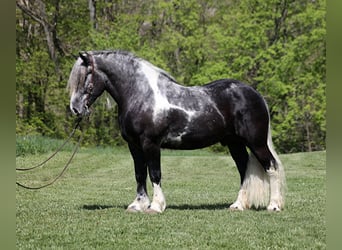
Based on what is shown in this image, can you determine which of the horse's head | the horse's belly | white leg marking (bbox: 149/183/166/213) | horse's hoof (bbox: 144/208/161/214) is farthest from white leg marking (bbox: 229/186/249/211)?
the horse's head

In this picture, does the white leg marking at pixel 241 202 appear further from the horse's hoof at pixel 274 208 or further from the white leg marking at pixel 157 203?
the white leg marking at pixel 157 203

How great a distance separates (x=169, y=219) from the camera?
20.9 ft

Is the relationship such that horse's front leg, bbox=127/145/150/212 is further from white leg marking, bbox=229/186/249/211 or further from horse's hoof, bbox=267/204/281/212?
horse's hoof, bbox=267/204/281/212

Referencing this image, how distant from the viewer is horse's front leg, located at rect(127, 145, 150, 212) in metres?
7.04

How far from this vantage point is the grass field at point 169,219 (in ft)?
16.6

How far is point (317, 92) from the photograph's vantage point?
24312mm

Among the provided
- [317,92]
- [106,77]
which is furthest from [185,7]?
[106,77]

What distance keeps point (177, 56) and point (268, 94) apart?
17.0ft

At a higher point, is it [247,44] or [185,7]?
[185,7]

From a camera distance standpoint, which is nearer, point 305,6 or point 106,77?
point 106,77

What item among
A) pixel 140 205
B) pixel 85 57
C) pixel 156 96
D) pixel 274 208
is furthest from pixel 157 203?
pixel 85 57

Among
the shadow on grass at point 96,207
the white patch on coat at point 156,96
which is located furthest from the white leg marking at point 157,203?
the white patch on coat at point 156,96
